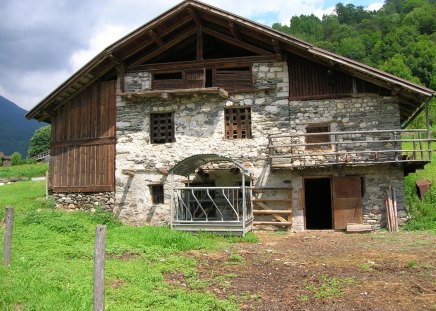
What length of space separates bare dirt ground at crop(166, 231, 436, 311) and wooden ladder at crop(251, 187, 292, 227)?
2.18m

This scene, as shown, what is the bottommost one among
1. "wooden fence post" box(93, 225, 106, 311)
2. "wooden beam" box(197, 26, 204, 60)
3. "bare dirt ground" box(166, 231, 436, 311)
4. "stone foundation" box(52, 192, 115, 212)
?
"bare dirt ground" box(166, 231, 436, 311)

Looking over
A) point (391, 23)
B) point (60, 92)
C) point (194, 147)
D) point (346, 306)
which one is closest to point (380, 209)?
point (194, 147)

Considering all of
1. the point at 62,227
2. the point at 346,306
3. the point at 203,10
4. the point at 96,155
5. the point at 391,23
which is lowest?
the point at 346,306

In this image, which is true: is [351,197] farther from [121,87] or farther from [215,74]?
[121,87]

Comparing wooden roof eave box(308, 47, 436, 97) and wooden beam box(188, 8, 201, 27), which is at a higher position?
wooden beam box(188, 8, 201, 27)

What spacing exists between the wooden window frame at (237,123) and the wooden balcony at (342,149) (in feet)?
4.01

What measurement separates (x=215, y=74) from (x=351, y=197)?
23.4 ft

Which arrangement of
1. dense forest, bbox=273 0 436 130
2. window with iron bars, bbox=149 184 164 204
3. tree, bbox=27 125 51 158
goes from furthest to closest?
tree, bbox=27 125 51 158, dense forest, bbox=273 0 436 130, window with iron bars, bbox=149 184 164 204

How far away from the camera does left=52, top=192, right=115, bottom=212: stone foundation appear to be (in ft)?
56.0

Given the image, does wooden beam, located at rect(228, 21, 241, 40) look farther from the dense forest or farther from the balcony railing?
the dense forest

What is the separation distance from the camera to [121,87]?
686 inches

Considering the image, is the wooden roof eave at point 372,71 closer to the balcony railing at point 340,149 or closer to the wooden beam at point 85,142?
the balcony railing at point 340,149

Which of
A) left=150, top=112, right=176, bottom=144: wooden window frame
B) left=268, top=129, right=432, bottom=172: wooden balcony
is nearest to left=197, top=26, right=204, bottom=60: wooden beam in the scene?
left=150, top=112, right=176, bottom=144: wooden window frame

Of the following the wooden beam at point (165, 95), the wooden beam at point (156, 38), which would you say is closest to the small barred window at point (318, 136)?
the wooden beam at point (165, 95)
